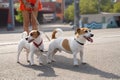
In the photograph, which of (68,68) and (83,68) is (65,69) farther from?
(83,68)

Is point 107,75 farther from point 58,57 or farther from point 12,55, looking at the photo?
point 12,55

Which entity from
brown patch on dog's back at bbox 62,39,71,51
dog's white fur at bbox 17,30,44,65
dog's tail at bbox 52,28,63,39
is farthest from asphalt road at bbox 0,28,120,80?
dog's tail at bbox 52,28,63,39

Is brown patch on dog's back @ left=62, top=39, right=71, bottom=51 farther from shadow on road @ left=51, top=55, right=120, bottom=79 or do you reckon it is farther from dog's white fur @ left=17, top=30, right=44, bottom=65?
dog's white fur @ left=17, top=30, right=44, bottom=65

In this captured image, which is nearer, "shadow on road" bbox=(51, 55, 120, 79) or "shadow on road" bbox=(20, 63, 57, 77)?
"shadow on road" bbox=(51, 55, 120, 79)

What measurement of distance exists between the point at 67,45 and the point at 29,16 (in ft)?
8.37

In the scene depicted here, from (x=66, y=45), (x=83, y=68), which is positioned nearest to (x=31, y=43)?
(x=66, y=45)

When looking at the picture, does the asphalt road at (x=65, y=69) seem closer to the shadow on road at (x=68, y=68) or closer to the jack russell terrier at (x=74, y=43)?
the shadow on road at (x=68, y=68)

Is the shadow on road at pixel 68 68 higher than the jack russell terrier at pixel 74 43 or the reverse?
the reverse

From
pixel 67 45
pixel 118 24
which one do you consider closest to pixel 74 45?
pixel 67 45

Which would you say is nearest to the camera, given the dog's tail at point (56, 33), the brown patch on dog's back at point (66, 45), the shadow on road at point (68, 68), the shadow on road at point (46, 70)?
the shadow on road at point (68, 68)

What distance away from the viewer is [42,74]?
22.8 feet

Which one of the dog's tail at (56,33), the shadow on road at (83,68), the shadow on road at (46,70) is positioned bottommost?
the shadow on road at (46,70)

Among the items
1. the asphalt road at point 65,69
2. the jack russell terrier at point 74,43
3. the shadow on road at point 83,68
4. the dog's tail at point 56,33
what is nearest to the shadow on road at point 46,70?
Result: the asphalt road at point 65,69

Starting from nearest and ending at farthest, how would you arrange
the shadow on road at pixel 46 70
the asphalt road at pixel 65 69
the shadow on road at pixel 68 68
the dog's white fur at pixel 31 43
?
the asphalt road at pixel 65 69 < the shadow on road at pixel 68 68 < the shadow on road at pixel 46 70 < the dog's white fur at pixel 31 43
